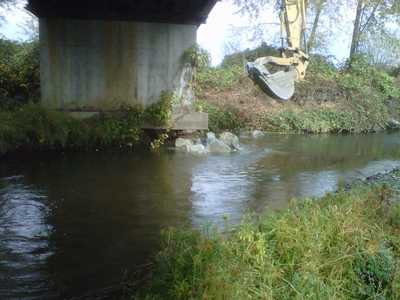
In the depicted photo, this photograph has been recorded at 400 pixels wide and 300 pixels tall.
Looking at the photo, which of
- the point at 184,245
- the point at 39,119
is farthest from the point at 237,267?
the point at 39,119

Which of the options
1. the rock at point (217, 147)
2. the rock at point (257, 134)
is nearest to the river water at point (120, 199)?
the rock at point (217, 147)

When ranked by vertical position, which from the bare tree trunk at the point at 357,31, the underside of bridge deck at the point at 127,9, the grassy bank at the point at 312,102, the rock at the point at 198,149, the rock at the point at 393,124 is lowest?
the rock at the point at 198,149

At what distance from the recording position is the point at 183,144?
15.7m

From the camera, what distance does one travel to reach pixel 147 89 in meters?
16.1

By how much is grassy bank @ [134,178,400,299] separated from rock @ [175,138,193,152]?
9.36 m

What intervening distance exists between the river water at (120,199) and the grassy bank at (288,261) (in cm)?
119

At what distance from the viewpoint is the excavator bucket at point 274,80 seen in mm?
20172

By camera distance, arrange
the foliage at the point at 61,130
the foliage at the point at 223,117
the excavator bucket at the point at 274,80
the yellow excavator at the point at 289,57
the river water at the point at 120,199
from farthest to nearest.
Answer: the yellow excavator at the point at 289,57, the foliage at the point at 223,117, the excavator bucket at the point at 274,80, the foliage at the point at 61,130, the river water at the point at 120,199

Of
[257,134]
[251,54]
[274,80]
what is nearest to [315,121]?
[274,80]

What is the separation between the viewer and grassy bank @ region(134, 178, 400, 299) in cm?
466

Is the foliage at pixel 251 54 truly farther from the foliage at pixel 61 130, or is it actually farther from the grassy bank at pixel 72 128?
the foliage at pixel 61 130

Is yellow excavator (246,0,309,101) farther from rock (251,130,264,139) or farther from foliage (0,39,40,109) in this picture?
foliage (0,39,40,109)

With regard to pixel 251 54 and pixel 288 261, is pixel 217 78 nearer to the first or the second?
pixel 251 54

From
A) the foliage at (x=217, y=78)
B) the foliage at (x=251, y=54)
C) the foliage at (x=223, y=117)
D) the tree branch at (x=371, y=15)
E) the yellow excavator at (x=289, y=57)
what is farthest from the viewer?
the tree branch at (x=371, y=15)
